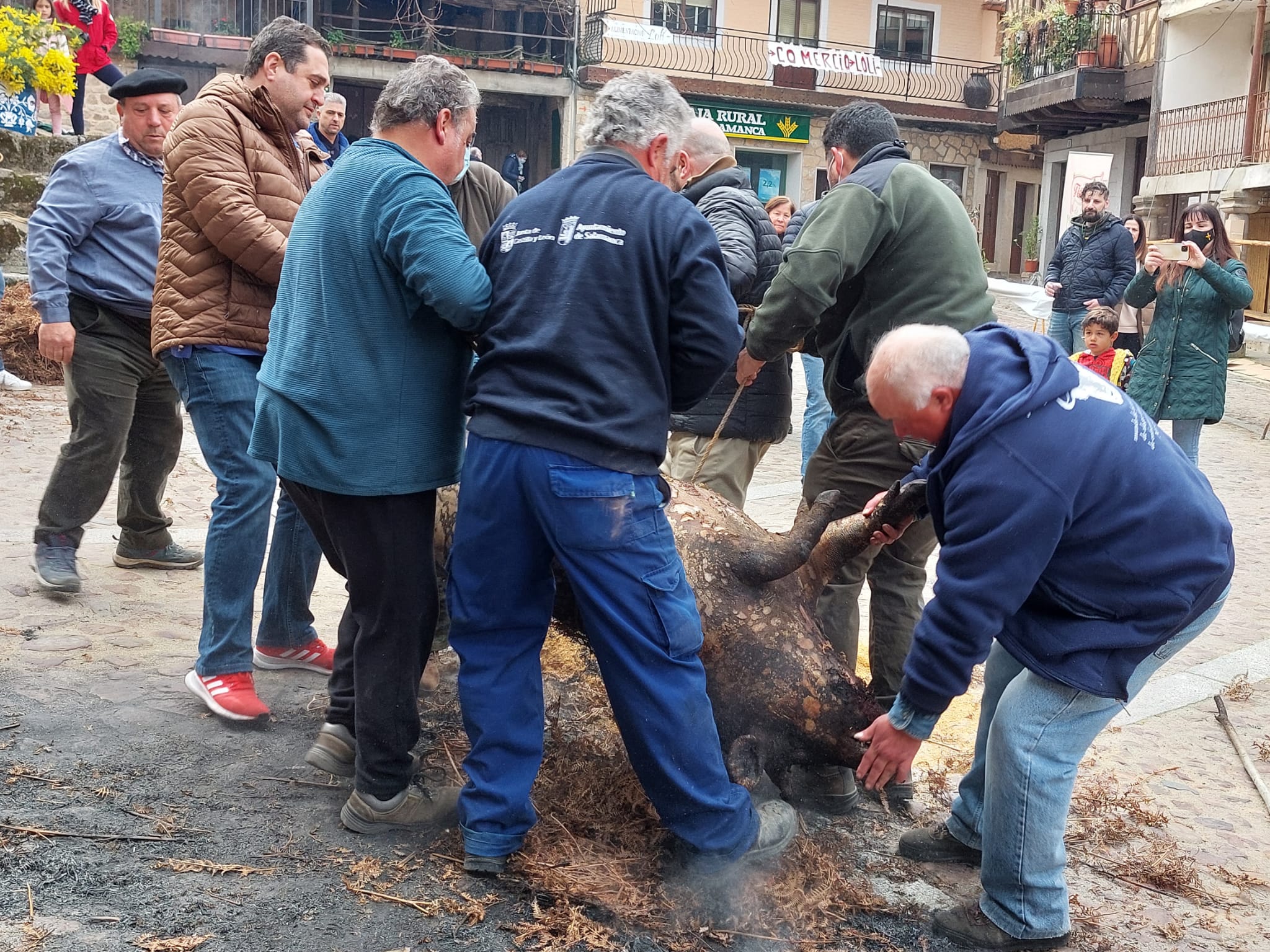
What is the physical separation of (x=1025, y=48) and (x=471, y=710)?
28426 millimetres

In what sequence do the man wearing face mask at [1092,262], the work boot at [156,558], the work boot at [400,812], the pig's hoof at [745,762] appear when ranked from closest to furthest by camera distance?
the work boot at [400,812]
the pig's hoof at [745,762]
the work boot at [156,558]
the man wearing face mask at [1092,262]

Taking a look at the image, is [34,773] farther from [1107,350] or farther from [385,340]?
[1107,350]

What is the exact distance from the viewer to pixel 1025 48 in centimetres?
2780

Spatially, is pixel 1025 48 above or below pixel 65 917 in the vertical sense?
above

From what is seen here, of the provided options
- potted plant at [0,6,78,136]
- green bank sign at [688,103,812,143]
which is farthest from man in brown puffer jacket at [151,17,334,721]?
green bank sign at [688,103,812,143]

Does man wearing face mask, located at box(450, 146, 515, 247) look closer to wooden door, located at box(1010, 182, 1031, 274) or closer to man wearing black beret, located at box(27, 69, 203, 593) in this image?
man wearing black beret, located at box(27, 69, 203, 593)

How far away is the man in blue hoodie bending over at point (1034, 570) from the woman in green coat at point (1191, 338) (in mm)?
5004

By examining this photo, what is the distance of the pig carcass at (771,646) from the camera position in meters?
3.59

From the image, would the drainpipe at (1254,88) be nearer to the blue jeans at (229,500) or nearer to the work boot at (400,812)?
the blue jeans at (229,500)

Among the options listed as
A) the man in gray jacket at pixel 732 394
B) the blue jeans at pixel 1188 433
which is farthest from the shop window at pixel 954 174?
the man in gray jacket at pixel 732 394

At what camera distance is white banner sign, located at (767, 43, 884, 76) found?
30797 mm

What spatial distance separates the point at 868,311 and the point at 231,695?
2.52 meters

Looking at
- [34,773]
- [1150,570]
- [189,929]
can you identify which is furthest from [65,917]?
[1150,570]

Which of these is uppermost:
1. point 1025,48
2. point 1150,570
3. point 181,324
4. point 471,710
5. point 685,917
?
point 1025,48
